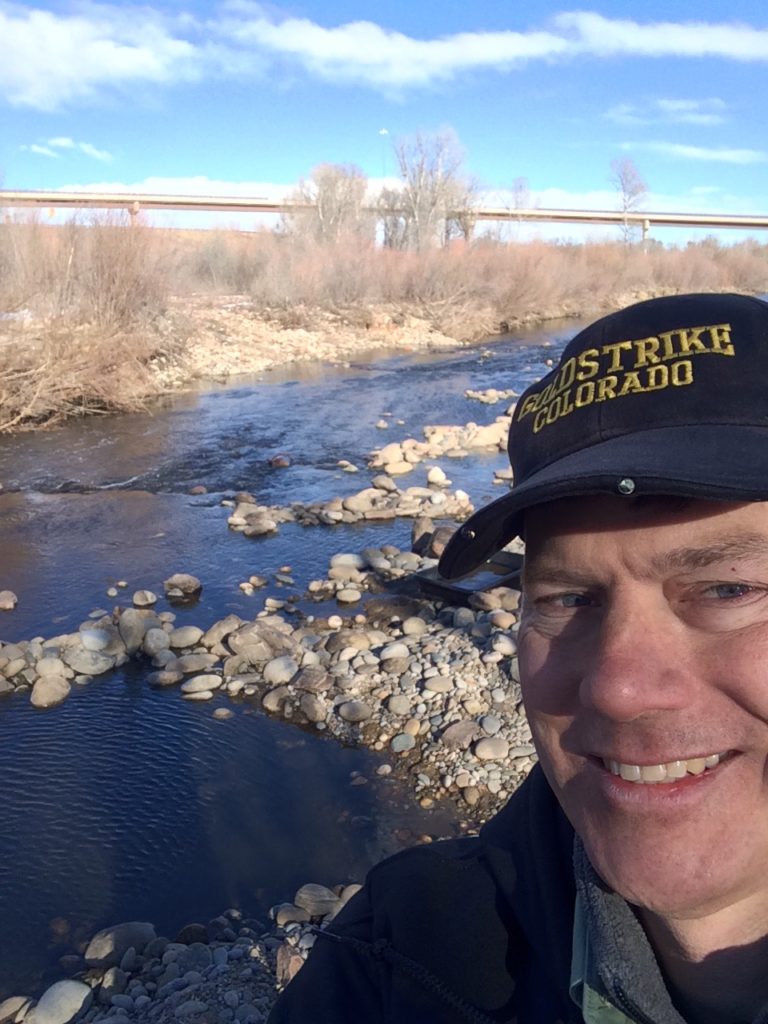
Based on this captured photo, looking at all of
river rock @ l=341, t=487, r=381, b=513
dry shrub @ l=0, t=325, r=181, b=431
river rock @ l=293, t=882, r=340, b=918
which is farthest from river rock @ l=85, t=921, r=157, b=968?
dry shrub @ l=0, t=325, r=181, b=431

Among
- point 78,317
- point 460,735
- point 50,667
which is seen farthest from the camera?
point 78,317

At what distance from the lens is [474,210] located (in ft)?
144

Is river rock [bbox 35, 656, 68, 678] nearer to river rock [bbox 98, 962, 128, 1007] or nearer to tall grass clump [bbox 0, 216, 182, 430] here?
river rock [bbox 98, 962, 128, 1007]

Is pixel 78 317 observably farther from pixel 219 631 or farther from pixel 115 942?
pixel 115 942

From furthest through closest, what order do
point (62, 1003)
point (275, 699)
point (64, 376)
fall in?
point (64, 376)
point (275, 699)
point (62, 1003)

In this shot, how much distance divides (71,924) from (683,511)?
3.63 m

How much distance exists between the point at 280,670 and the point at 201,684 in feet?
1.74

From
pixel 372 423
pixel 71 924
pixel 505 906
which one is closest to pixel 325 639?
pixel 71 924

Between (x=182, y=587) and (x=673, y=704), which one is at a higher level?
(x=673, y=704)

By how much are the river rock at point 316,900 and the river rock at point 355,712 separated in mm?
1387

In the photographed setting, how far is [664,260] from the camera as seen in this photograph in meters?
46.4

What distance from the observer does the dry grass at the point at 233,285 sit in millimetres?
13891

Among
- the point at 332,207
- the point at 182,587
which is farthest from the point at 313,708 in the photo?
the point at 332,207

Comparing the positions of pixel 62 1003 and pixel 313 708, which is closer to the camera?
pixel 62 1003
